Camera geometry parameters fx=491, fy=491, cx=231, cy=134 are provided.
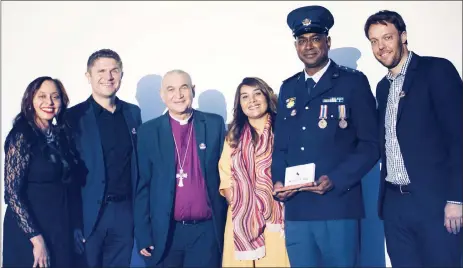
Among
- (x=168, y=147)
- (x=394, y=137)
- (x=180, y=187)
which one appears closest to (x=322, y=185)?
(x=394, y=137)

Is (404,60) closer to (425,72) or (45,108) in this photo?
(425,72)

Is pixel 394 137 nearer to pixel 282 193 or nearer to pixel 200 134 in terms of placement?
pixel 282 193

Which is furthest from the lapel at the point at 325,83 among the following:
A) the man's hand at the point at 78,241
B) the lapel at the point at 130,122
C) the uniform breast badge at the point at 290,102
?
the man's hand at the point at 78,241

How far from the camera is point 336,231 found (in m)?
2.87

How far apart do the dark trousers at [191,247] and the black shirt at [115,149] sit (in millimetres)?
483

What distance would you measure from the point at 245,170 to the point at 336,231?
818 mm

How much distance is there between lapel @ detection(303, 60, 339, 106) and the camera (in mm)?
2994

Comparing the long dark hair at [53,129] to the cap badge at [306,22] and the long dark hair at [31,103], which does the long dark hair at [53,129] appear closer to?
the long dark hair at [31,103]

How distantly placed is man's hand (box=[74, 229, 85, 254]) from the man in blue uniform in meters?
1.43

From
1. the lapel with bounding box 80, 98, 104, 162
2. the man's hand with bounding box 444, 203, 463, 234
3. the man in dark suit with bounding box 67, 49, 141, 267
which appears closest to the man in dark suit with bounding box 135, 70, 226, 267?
the man in dark suit with bounding box 67, 49, 141, 267

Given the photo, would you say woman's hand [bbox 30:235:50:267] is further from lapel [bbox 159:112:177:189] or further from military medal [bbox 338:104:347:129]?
military medal [bbox 338:104:347:129]

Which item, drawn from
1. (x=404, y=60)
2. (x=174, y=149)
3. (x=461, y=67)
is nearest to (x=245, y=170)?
(x=174, y=149)

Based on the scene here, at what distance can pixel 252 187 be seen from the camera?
11.2 ft

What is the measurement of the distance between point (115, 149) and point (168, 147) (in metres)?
0.38
